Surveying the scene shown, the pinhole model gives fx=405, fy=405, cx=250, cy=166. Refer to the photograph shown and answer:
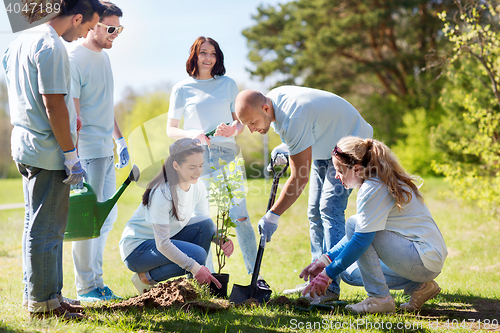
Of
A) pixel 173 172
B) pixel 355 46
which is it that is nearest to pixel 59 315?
pixel 173 172

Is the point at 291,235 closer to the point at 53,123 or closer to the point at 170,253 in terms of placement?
the point at 170,253

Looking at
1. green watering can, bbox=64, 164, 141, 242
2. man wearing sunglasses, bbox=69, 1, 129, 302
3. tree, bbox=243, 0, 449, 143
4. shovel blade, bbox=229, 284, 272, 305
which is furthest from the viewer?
tree, bbox=243, 0, 449, 143

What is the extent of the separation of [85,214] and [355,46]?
16.2 metres

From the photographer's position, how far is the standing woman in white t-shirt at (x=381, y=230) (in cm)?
236

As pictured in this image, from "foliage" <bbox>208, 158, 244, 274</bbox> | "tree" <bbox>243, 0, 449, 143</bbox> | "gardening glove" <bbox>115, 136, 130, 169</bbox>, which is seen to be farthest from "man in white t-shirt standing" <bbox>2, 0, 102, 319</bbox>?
"tree" <bbox>243, 0, 449, 143</bbox>

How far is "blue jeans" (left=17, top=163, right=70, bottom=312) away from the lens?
2.21 m

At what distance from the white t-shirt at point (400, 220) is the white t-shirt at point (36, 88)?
1.74 meters

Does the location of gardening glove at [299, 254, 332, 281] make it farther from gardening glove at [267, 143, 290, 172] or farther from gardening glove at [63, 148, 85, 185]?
gardening glove at [63, 148, 85, 185]

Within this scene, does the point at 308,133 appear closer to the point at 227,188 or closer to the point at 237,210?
the point at 227,188

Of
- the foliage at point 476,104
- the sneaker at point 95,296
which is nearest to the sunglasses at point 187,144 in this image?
the sneaker at point 95,296

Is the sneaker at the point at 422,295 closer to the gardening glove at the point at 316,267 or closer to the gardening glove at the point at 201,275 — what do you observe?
the gardening glove at the point at 316,267

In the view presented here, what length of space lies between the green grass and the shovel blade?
16 centimetres

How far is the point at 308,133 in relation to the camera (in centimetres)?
270

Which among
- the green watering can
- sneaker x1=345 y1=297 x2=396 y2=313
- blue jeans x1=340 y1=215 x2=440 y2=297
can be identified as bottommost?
sneaker x1=345 y1=297 x2=396 y2=313
